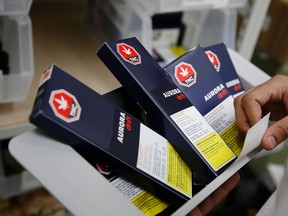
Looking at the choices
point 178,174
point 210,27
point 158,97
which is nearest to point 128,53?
point 158,97

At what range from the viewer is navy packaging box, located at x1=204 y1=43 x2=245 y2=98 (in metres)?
0.60

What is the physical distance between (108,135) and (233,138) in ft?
0.76

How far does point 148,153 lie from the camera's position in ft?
1.47

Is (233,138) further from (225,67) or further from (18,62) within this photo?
(18,62)

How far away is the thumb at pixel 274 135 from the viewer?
48 cm

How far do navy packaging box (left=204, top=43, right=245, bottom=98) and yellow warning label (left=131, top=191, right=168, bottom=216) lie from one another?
250 millimetres

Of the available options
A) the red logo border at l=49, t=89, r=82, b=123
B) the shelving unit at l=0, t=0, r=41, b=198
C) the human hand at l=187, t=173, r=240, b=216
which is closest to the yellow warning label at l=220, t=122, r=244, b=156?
the human hand at l=187, t=173, r=240, b=216

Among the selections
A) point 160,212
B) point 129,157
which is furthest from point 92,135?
point 160,212

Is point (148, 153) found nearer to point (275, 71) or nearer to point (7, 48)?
point (7, 48)

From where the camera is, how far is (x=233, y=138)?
0.54 metres

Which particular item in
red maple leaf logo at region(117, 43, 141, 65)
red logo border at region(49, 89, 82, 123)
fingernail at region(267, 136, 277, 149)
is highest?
red maple leaf logo at region(117, 43, 141, 65)

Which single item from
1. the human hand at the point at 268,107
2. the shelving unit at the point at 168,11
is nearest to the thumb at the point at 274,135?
the human hand at the point at 268,107

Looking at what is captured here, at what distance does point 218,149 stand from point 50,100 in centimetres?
26

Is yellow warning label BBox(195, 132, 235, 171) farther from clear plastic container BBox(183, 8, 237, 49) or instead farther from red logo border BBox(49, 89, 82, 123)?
clear plastic container BBox(183, 8, 237, 49)
